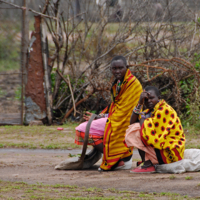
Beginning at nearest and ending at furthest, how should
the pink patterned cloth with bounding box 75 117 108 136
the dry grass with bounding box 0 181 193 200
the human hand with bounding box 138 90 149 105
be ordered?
the dry grass with bounding box 0 181 193 200
the human hand with bounding box 138 90 149 105
the pink patterned cloth with bounding box 75 117 108 136

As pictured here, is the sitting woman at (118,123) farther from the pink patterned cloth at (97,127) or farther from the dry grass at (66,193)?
the dry grass at (66,193)

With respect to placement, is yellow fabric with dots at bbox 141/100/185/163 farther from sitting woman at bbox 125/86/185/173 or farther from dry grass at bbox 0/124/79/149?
dry grass at bbox 0/124/79/149

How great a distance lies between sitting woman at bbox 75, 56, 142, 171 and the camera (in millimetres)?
4543

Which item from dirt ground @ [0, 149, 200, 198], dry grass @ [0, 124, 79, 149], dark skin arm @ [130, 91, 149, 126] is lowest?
dry grass @ [0, 124, 79, 149]

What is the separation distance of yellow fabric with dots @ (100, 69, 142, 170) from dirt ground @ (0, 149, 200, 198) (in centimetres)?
23

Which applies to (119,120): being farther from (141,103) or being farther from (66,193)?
(66,193)

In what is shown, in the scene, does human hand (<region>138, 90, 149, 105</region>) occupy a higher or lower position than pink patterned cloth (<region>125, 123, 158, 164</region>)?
higher

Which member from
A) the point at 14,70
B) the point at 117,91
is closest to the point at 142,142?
the point at 117,91

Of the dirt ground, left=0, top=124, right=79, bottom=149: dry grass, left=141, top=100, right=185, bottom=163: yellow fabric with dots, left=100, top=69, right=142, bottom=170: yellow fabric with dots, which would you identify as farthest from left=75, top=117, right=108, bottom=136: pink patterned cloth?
left=0, top=124, right=79, bottom=149: dry grass

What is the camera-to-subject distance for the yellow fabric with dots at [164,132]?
13.5 feet

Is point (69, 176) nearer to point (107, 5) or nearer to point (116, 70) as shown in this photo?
point (116, 70)

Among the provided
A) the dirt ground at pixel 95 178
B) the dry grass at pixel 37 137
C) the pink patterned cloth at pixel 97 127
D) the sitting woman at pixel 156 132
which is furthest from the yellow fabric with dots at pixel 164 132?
the dry grass at pixel 37 137

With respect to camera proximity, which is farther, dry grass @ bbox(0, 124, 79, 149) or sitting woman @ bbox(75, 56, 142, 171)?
dry grass @ bbox(0, 124, 79, 149)

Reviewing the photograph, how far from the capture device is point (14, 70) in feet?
30.3
